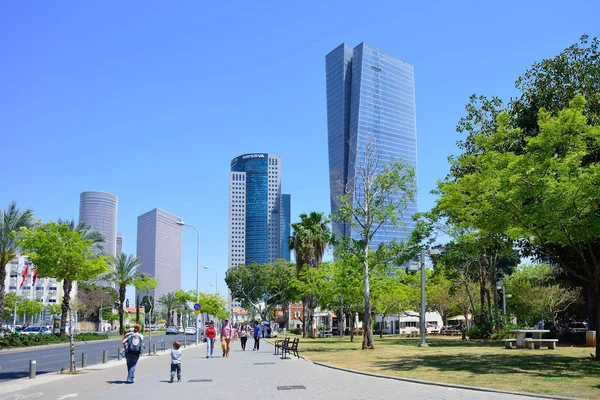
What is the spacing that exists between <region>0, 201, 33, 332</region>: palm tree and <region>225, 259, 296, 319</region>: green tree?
189 feet

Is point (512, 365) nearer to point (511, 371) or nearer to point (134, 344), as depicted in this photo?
point (511, 371)

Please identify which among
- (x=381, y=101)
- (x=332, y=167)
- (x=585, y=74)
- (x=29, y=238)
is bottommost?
(x=29, y=238)

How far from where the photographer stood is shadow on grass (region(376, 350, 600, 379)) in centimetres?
1627

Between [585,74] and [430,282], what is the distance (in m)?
35.2

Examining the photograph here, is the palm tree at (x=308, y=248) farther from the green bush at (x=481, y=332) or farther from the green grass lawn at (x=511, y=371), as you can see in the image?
the green grass lawn at (x=511, y=371)

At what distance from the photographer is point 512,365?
1872cm

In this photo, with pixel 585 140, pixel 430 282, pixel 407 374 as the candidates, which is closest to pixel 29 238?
pixel 407 374

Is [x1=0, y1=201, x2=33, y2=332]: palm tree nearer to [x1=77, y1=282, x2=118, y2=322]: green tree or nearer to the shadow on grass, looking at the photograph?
the shadow on grass

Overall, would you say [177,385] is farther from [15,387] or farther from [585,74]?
[585,74]

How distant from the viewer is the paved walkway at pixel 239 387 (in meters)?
12.5

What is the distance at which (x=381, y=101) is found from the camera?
197500 mm

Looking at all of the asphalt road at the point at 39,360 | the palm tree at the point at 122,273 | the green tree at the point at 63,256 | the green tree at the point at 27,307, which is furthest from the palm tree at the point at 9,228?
the green tree at the point at 27,307

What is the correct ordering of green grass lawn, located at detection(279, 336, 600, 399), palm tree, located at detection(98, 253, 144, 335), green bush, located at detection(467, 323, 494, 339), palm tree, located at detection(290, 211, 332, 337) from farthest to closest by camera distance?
palm tree, located at detection(98, 253, 144, 335) < palm tree, located at detection(290, 211, 332, 337) < green bush, located at detection(467, 323, 494, 339) < green grass lawn, located at detection(279, 336, 600, 399)

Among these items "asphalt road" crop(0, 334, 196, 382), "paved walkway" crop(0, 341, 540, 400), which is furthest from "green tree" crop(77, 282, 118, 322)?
"paved walkway" crop(0, 341, 540, 400)
